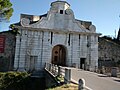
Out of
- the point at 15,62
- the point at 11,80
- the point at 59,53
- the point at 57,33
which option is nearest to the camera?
the point at 11,80

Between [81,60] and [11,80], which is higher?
[81,60]

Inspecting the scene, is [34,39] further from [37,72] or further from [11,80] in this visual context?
[11,80]

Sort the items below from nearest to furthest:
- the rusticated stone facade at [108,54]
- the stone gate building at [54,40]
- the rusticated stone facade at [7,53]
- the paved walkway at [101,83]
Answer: the paved walkway at [101,83]
the stone gate building at [54,40]
the rusticated stone facade at [7,53]
the rusticated stone facade at [108,54]

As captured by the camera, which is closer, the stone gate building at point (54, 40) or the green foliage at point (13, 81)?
the green foliage at point (13, 81)

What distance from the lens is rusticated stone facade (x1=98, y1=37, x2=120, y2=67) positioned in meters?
26.5

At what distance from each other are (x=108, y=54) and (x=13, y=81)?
15198 mm

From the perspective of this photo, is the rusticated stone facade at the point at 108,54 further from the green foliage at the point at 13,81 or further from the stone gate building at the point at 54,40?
the green foliage at the point at 13,81

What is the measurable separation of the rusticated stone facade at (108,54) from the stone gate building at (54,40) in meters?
1.61

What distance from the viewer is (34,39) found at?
23.2 m

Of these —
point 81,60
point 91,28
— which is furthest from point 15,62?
point 91,28

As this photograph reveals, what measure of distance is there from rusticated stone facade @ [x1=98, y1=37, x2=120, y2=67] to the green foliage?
41.5 ft

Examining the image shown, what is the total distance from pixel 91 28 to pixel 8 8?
1250 cm

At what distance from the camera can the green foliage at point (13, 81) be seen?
18859 mm

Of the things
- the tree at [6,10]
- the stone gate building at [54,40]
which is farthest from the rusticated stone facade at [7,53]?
the tree at [6,10]
